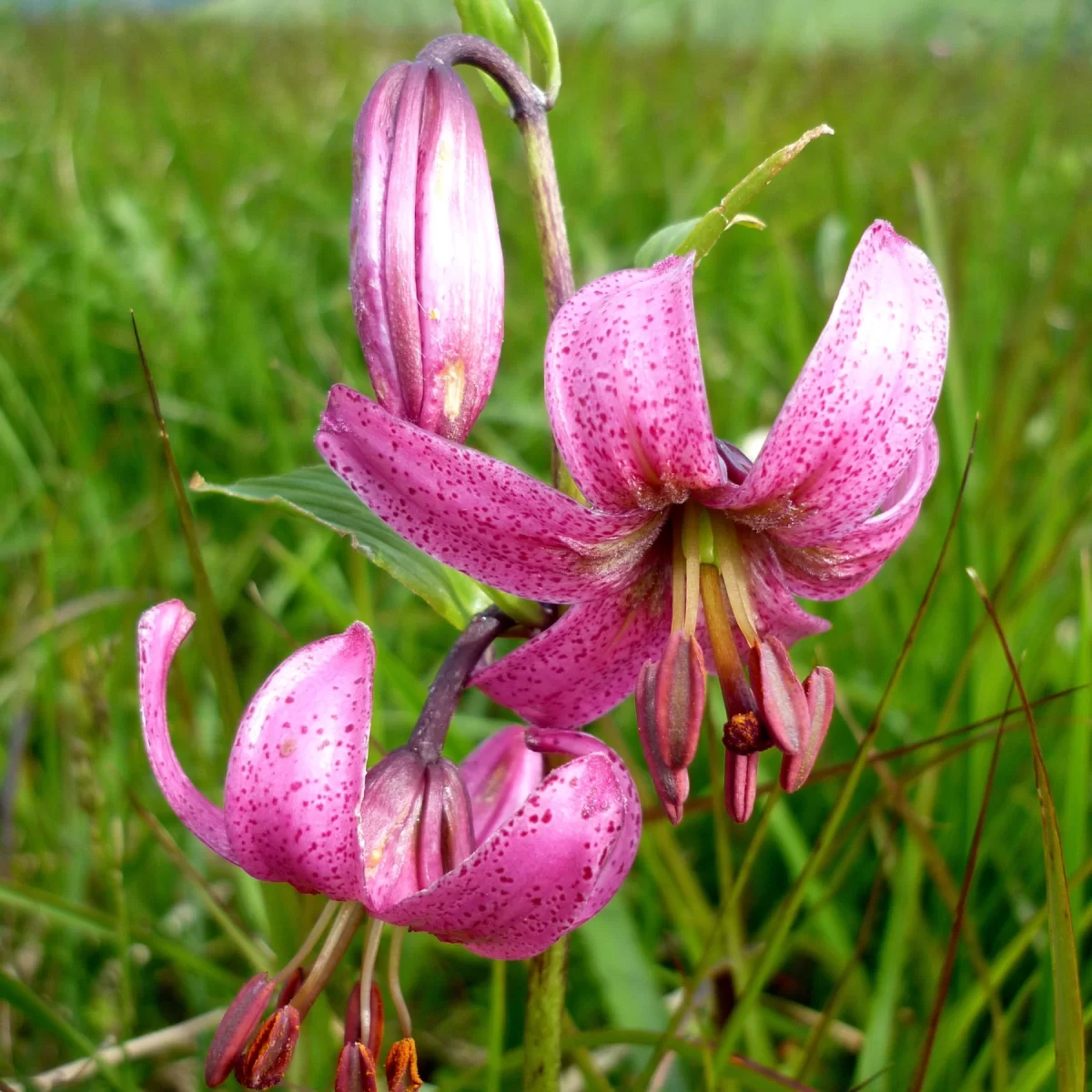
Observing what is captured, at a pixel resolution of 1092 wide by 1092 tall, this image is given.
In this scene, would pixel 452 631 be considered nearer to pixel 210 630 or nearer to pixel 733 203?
pixel 210 630

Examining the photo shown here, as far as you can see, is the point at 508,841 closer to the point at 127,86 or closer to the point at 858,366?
the point at 858,366

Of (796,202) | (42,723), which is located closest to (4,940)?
(42,723)

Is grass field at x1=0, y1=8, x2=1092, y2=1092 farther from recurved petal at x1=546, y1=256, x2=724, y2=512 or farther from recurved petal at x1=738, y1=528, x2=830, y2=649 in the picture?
recurved petal at x1=546, y1=256, x2=724, y2=512

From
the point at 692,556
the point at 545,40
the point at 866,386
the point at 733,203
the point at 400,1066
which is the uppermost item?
the point at 545,40

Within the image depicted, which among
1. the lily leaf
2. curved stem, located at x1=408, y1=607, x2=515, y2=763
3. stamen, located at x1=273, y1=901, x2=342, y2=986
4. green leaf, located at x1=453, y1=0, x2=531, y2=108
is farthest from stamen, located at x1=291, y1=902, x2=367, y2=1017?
green leaf, located at x1=453, y1=0, x2=531, y2=108

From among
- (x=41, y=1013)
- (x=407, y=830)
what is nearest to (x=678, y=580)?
(x=407, y=830)

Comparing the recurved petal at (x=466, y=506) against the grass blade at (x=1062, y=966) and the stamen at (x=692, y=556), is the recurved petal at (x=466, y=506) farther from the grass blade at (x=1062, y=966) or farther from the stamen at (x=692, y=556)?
the grass blade at (x=1062, y=966)
